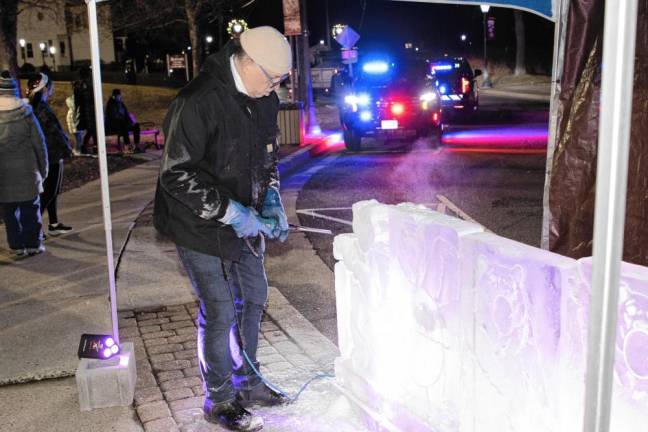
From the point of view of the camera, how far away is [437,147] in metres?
15.7

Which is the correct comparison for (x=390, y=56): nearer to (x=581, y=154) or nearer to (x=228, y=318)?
(x=581, y=154)

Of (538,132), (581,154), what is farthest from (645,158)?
(538,132)

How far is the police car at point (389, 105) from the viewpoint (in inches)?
591

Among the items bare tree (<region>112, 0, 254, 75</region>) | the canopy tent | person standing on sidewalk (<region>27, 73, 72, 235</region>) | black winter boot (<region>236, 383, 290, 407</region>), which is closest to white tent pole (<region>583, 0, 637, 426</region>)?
the canopy tent

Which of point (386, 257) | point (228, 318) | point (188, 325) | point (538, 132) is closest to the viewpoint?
point (386, 257)

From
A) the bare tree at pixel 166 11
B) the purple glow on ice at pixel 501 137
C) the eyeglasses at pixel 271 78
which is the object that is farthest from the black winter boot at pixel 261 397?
the bare tree at pixel 166 11

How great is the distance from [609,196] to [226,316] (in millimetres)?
2420

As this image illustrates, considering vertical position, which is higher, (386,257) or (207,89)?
(207,89)

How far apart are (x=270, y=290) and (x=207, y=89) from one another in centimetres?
298

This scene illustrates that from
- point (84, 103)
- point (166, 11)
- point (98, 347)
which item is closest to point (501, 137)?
point (84, 103)

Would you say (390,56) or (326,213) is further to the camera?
(390,56)

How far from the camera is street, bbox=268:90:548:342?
7.70m

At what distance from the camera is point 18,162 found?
22.8 feet

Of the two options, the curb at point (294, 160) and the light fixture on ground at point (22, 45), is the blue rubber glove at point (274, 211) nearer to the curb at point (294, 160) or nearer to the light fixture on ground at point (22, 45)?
the curb at point (294, 160)
